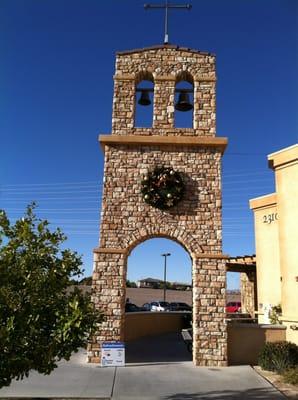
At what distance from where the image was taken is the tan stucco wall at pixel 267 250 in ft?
53.2

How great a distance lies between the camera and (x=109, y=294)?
1184 centimetres

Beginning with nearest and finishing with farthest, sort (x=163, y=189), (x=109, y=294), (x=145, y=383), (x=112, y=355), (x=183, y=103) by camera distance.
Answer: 1. (x=145, y=383)
2. (x=112, y=355)
3. (x=109, y=294)
4. (x=163, y=189)
5. (x=183, y=103)

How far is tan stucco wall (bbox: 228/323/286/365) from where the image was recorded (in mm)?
11758

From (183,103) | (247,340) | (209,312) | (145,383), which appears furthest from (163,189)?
(145,383)

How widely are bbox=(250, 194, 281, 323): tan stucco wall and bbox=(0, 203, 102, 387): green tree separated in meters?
10.9

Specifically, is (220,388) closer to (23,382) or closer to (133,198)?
(23,382)

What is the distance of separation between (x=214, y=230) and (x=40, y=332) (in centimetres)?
675

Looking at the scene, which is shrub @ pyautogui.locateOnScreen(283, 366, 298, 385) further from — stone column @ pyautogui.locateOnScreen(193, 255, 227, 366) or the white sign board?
the white sign board

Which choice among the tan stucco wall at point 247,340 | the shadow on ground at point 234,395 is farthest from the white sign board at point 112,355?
the tan stucco wall at point 247,340

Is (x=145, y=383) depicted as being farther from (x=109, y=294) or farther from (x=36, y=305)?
(x=36, y=305)

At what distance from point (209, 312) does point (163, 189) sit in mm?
3797

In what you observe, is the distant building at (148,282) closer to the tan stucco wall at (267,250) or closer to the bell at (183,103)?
the tan stucco wall at (267,250)

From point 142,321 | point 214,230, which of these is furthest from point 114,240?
point 142,321

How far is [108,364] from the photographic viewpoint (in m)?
11.0
